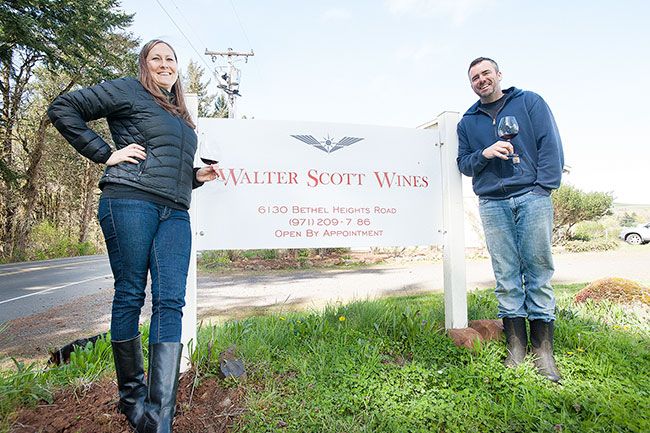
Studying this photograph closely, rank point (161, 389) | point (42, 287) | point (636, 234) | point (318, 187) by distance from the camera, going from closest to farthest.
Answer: point (161, 389) < point (318, 187) < point (42, 287) < point (636, 234)

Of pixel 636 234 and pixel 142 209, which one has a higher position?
pixel 142 209

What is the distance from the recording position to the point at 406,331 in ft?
8.61

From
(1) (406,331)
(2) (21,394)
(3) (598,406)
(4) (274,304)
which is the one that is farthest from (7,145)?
(3) (598,406)

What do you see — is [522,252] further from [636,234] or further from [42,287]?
[636,234]

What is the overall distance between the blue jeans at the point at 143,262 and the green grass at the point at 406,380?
606 millimetres

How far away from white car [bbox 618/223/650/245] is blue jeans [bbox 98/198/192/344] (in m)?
21.5

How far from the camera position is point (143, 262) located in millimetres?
1727

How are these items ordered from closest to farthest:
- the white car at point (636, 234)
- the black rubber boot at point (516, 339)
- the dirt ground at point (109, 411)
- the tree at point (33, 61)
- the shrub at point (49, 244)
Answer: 1. the dirt ground at point (109, 411)
2. the black rubber boot at point (516, 339)
3. the tree at point (33, 61)
4. the shrub at point (49, 244)
5. the white car at point (636, 234)

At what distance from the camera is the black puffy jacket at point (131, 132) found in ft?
5.54

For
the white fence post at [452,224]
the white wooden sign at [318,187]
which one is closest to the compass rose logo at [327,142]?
the white wooden sign at [318,187]

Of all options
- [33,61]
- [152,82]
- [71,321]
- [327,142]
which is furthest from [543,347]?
[33,61]

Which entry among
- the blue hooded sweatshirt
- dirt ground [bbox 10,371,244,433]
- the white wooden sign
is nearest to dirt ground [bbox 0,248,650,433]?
dirt ground [bbox 10,371,244,433]

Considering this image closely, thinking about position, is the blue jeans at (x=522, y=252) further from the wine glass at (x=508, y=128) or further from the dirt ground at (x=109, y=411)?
the dirt ground at (x=109, y=411)

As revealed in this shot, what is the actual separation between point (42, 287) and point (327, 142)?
8.38 metres
